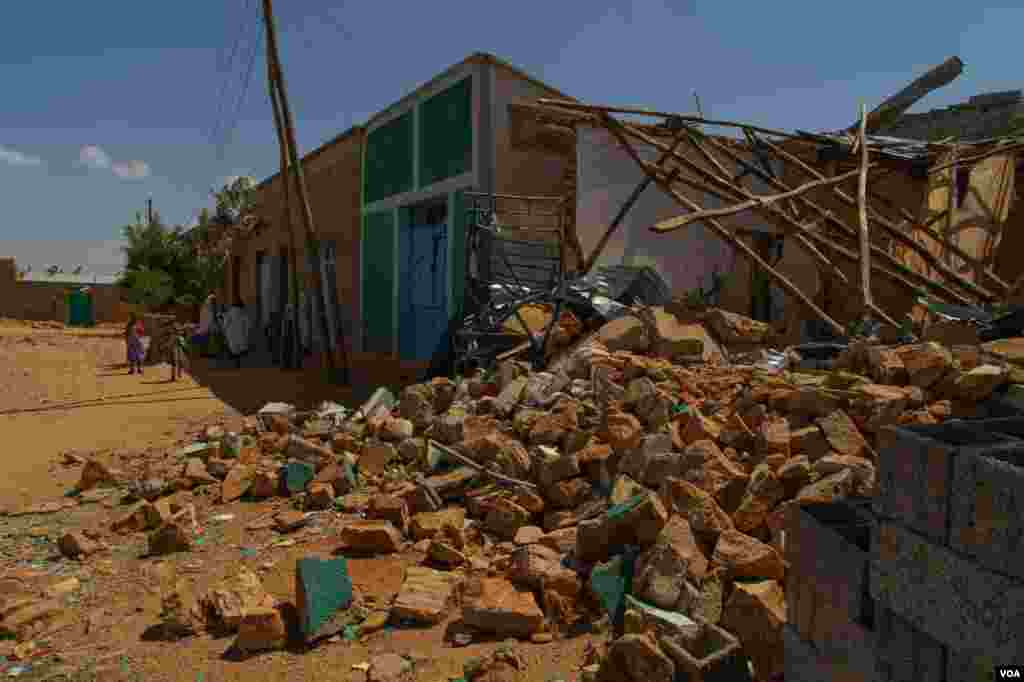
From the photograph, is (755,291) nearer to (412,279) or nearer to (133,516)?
(412,279)

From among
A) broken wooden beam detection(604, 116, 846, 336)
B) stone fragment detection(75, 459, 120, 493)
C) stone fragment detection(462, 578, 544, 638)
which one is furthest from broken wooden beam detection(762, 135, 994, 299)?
stone fragment detection(75, 459, 120, 493)

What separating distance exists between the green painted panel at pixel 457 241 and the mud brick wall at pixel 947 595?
817 cm

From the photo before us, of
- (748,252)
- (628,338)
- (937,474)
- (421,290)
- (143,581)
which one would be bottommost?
(143,581)

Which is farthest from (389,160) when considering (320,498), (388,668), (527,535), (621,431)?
(388,668)

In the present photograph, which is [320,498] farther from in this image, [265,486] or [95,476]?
[95,476]

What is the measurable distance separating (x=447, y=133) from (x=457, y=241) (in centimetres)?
168

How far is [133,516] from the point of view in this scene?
15.7 feet

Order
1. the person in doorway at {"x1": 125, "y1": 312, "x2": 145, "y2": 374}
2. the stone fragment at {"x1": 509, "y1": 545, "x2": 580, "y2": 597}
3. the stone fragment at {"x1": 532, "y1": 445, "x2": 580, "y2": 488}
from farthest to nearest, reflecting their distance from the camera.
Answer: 1. the person in doorway at {"x1": 125, "y1": 312, "x2": 145, "y2": 374}
2. the stone fragment at {"x1": 532, "y1": 445, "x2": 580, "y2": 488}
3. the stone fragment at {"x1": 509, "y1": 545, "x2": 580, "y2": 597}

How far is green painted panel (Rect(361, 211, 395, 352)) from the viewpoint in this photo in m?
11.8

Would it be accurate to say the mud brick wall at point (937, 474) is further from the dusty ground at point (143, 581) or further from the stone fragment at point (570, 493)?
the stone fragment at point (570, 493)

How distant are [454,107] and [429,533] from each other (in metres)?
7.27

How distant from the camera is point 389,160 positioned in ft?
38.7

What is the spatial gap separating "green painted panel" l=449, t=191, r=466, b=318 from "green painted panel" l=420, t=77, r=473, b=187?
452 mm

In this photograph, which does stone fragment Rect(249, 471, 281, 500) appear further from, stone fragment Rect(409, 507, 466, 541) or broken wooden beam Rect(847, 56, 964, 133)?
broken wooden beam Rect(847, 56, 964, 133)
